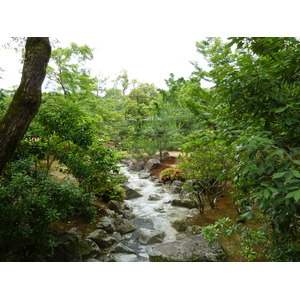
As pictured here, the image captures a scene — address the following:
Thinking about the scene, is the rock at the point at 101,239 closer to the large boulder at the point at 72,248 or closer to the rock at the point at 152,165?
the large boulder at the point at 72,248

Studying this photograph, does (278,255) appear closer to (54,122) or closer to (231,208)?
(231,208)

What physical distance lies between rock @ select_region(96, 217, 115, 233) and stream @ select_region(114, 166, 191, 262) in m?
0.27

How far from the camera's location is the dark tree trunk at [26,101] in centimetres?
187

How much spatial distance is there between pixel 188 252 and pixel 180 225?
117cm

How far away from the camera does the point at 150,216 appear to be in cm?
398

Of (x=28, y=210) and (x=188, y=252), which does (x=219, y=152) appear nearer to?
(x=188, y=252)

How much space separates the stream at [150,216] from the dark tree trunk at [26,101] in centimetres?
181

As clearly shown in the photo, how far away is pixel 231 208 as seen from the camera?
3605mm

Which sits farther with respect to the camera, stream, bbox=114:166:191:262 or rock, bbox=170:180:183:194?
rock, bbox=170:180:183:194

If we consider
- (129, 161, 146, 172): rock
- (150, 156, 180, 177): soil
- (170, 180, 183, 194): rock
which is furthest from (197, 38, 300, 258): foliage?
(129, 161, 146, 172): rock

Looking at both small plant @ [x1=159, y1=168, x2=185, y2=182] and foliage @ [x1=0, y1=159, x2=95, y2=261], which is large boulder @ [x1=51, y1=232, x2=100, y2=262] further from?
small plant @ [x1=159, y1=168, x2=185, y2=182]

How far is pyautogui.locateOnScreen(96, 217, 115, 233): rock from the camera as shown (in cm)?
309
